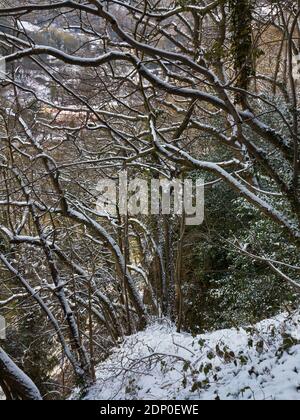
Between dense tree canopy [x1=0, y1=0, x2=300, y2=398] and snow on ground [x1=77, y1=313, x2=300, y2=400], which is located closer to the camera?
snow on ground [x1=77, y1=313, x2=300, y2=400]

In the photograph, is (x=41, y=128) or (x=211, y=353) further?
(x=41, y=128)

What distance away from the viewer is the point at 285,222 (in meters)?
5.51

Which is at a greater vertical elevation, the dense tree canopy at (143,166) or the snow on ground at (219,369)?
the dense tree canopy at (143,166)

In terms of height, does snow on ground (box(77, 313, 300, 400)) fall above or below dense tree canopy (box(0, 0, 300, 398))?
below

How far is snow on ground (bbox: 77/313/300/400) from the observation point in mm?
4219

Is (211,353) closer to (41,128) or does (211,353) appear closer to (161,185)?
(161,185)

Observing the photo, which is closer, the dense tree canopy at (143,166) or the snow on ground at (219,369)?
the snow on ground at (219,369)

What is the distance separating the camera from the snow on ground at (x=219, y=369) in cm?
422

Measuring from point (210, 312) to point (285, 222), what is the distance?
5787 millimetres

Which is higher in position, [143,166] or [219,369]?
[143,166]

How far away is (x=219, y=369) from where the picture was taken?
5113 mm

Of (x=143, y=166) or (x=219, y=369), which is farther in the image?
(x=143, y=166)
